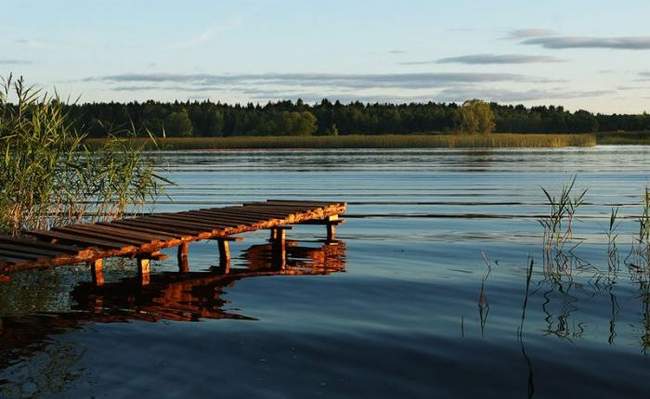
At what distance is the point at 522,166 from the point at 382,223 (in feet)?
96.5

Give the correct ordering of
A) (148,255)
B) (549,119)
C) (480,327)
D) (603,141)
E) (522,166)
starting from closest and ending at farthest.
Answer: (480,327) < (148,255) < (522,166) < (603,141) < (549,119)

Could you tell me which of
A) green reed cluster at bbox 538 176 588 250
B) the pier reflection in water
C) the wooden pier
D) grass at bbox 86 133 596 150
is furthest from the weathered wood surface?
grass at bbox 86 133 596 150

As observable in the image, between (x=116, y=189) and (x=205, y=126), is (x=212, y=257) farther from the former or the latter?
(x=205, y=126)

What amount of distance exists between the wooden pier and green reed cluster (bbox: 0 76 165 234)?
1.24 m

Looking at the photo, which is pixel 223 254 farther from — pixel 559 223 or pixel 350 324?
pixel 559 223

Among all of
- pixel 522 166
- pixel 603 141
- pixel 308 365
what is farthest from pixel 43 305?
pixel 603 141

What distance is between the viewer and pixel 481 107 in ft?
379

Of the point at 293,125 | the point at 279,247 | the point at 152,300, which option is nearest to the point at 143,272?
the point at 152,300

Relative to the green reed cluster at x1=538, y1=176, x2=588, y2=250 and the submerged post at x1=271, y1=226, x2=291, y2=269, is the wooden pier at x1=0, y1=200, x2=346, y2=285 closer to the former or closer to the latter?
the submerged post at x1=271, y1=226, x2=291, y2=269

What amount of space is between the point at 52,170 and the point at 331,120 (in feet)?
448

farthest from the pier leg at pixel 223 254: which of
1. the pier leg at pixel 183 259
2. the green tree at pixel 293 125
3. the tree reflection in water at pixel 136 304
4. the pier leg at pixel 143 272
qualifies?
the green tree at pixel 293 125

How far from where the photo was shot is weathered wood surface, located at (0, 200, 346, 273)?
1038 centimetres

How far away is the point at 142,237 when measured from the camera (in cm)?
1202

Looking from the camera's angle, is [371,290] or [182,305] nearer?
[182,305]
